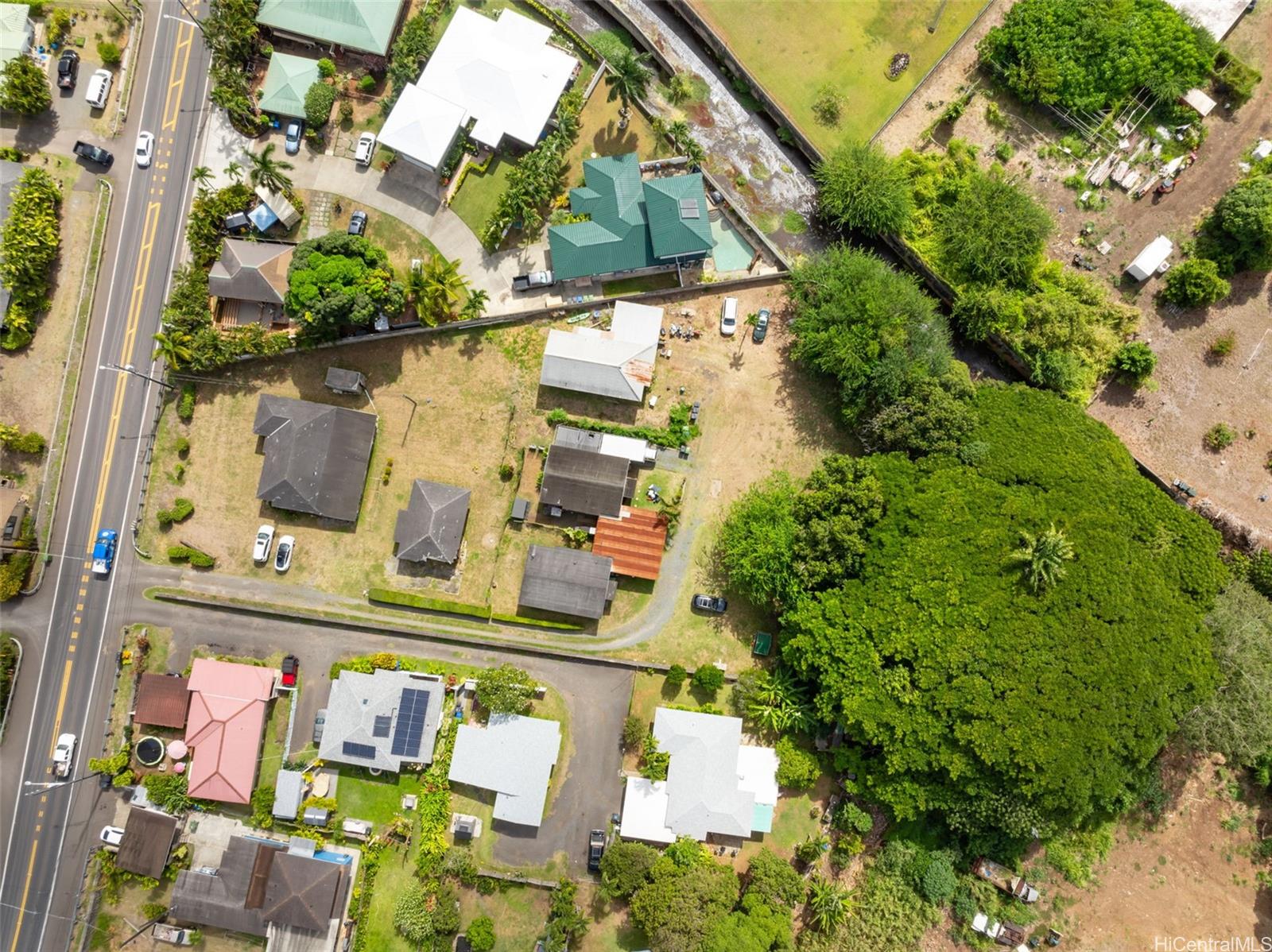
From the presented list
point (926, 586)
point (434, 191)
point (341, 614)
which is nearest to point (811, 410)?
point (926, 586)

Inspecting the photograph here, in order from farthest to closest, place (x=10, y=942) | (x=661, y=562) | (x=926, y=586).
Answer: (x=661, y=562), (x=10, y=942), (x=926, y=586)

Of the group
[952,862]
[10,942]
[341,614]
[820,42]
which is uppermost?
[820,42]

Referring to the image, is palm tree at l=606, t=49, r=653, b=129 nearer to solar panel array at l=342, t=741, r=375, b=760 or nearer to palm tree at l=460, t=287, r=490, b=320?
palm tree at l=460, t=287, r=490, b=320

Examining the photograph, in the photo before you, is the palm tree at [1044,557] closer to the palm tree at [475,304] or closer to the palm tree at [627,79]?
the palm tree at [475,304]

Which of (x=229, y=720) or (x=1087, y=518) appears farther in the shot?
(x=229, y=720)

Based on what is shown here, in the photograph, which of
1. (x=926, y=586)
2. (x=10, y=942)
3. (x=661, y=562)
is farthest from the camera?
(x=661, y=562)

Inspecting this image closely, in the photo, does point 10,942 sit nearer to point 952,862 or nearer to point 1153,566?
point 952,862

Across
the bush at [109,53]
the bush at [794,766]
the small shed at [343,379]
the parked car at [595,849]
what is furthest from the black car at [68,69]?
the bush at [794,766]
